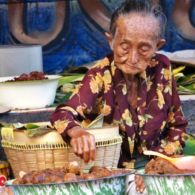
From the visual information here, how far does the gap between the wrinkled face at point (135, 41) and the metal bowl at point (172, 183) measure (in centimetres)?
82

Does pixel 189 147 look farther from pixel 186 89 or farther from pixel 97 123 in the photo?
pixel 186 89

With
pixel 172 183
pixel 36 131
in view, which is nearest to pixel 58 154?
pixel 36 131

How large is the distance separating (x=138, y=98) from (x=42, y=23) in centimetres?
372

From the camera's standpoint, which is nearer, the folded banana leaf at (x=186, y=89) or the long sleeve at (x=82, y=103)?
the long sleeve at (x=82, y=103)

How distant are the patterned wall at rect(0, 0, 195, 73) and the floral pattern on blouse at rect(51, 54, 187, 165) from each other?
352 centimetres

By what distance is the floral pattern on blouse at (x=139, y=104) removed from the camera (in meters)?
4.03

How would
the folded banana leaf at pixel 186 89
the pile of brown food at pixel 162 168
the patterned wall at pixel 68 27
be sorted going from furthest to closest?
the patterned wall at pixel 68 27 < the folded banana leaf at pixel 186 89 < the pile of brown food at pixel 162 168

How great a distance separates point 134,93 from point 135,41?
1.23ft

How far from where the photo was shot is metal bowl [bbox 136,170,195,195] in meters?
3.11

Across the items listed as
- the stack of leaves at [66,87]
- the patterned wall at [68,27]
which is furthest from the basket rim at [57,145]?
the patterned wall at [68,27]

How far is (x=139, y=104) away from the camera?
4.08 meters

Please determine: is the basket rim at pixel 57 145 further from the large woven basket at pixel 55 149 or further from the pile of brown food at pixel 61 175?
the pile of brown food at pixel 61 175

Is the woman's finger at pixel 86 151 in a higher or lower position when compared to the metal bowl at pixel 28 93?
higher

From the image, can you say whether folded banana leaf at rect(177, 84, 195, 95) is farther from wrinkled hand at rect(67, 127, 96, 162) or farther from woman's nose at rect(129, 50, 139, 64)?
wrinkled hand at rect(67, 127, 96, 162)
